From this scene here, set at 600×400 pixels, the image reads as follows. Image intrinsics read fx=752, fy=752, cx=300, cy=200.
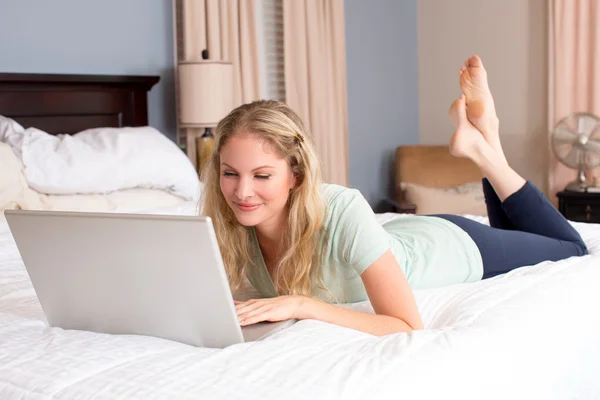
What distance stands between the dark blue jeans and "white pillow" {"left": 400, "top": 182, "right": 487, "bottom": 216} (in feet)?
7.04

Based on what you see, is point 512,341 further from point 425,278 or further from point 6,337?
point 6,337

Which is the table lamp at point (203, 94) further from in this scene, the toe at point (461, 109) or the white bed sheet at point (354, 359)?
the white bed sheet at point (354, 359)

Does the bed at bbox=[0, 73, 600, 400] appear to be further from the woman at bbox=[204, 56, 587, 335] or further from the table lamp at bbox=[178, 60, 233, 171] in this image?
the table lamp at bbox=[178, 60, 233, 171]

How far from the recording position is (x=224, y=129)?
159cm

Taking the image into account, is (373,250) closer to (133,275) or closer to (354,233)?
(354,233)

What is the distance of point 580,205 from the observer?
165 inches

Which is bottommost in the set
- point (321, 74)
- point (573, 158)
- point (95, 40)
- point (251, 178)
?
point (573, 158)

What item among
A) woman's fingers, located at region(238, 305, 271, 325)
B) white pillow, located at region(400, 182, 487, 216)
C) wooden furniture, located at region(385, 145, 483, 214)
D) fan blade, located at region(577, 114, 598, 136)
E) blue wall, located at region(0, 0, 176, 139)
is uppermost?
blue wall, located at region(0, 0, 176, 139)

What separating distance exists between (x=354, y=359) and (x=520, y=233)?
115 cm

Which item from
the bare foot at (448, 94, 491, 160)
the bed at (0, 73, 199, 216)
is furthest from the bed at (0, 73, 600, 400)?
the bed at (0, 73, 199, 216)

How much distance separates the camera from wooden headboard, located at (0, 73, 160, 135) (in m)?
3.32

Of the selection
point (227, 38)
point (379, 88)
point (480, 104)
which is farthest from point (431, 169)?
point (480, 104)

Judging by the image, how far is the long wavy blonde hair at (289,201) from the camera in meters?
1.56

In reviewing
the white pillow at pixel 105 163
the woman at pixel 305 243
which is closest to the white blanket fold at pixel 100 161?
the white pillow at pixel 105 163
